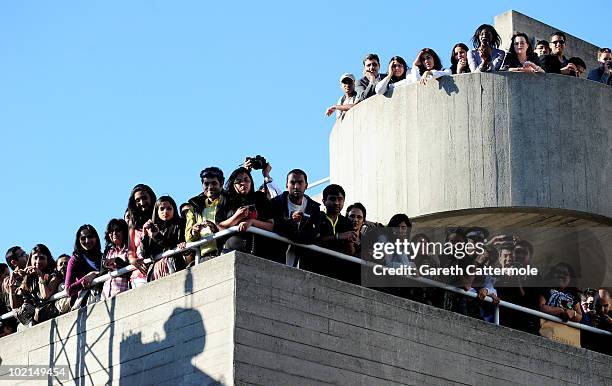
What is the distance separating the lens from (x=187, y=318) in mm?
15719

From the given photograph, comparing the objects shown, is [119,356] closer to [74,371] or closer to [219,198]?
[74,371]

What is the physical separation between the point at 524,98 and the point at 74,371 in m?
7.19

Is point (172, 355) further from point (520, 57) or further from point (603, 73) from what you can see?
point (603, 73)

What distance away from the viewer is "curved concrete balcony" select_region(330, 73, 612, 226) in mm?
20438

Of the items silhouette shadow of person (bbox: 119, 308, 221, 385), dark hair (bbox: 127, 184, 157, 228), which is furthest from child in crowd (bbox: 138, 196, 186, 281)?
silhouette shadow of person (bbox: 119, 308, 221, 385)

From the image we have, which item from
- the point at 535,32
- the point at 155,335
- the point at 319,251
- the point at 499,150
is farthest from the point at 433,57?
the point at 155,335

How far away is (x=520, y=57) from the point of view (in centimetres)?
2084

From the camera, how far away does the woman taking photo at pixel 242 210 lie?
15789mm

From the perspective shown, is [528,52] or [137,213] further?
[528,52]

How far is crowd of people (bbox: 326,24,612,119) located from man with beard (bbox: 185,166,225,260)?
5.31 meters

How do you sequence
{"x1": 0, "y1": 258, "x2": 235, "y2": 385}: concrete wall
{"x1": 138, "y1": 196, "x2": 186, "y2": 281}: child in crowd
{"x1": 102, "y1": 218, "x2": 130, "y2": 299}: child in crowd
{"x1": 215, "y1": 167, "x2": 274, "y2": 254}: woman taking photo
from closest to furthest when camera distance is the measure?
1. {"x1": 0, "y1": 258, "x2": 235, "y2": 385}: concrete wall
2. {"x1": 215, "y1": 167, "x2": 274, "y2": 254}: woman taking photo
3. {"x1": 138, "y1": 196, "x2": 186, "y2": 281}: child in crowd
4. {"x1": 102, "y1": 218, "x2": 130, "y2": 299}: child in crowd

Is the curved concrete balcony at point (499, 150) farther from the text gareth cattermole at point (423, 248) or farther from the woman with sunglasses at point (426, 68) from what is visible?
the text gareth cattermole at point (423, 248)

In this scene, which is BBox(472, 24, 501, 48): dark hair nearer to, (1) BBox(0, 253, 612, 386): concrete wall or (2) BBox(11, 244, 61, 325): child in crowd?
(1) BBox(0, 253, 612, 386): concrete wall

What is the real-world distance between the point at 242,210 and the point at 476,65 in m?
6.09
